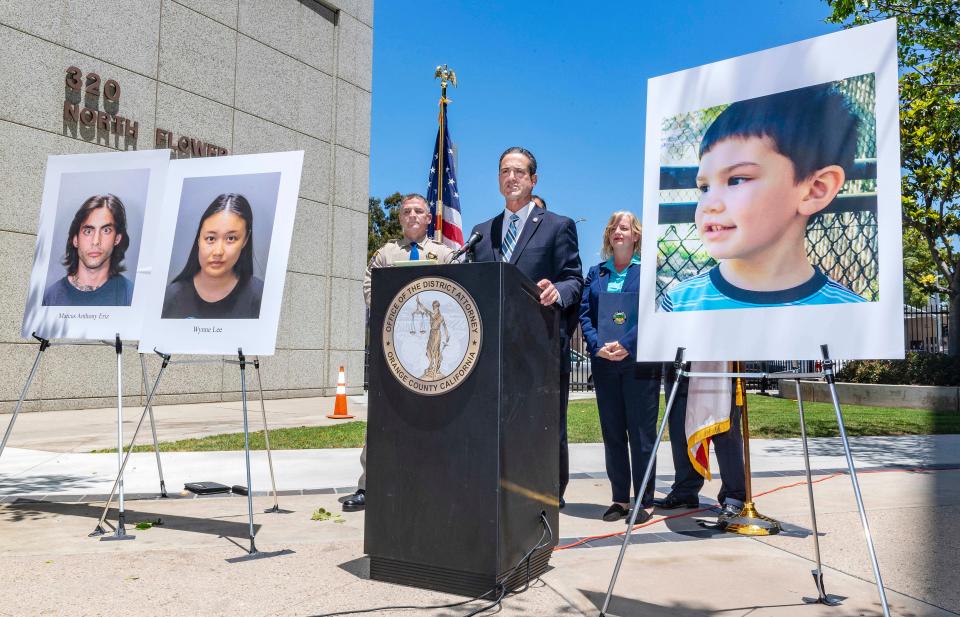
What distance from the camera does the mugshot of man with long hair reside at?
5.33 metres

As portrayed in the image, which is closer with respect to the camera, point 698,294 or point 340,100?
point 698,294

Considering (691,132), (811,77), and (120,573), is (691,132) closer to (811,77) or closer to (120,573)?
(811,77)

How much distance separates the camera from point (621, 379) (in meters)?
5.38

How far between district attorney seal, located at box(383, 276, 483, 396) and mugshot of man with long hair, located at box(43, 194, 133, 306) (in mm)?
2645

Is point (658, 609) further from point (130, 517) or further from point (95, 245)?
point (95, 245)

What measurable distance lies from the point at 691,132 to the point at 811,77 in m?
0.56

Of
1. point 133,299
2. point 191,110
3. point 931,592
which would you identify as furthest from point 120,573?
point 191,110

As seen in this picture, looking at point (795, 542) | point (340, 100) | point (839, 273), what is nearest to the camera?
point (839, 273)

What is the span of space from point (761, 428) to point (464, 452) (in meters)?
9.81

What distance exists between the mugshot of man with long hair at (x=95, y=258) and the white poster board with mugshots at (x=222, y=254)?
0.44 meters

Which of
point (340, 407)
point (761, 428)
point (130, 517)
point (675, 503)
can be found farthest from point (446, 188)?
point (130, 517)

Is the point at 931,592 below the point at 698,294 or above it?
below

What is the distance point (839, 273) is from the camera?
3.12 meters

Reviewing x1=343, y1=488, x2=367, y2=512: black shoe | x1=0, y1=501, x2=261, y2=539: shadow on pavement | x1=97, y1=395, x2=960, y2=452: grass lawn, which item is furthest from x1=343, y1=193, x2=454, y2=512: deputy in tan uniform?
x1=97, y1=395, x2=960, y2=452: grass lawn
